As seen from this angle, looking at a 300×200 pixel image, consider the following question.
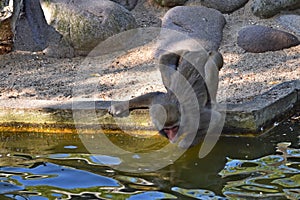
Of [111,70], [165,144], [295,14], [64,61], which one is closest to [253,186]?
[165,144]

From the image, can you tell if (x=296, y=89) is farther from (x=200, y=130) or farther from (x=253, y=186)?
(x=253, y=186)

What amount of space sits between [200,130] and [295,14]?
478 centimetres

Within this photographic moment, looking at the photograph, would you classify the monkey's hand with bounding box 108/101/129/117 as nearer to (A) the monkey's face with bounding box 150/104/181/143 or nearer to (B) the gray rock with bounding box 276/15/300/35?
(A) the monkey's face with bounding box 150/104/181/143

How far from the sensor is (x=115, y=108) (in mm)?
4684

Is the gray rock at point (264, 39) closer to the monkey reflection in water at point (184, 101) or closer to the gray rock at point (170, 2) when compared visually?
the gray rock at point (170, 2)

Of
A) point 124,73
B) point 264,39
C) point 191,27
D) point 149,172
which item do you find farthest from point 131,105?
point 191,27

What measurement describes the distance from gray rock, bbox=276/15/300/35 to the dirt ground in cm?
10

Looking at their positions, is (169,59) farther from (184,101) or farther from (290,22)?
(290,22)

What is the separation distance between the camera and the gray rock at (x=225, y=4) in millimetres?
9172

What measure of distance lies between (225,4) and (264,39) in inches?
52.0

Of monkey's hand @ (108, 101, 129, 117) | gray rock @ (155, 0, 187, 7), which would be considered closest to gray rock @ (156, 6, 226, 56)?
gray rock @ (155, 0, 187, 7)

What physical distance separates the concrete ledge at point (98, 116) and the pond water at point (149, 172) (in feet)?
0.30

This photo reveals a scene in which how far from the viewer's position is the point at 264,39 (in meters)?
8.05

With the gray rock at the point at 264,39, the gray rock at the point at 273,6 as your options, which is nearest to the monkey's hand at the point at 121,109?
the gray rock at the point at 264,39
